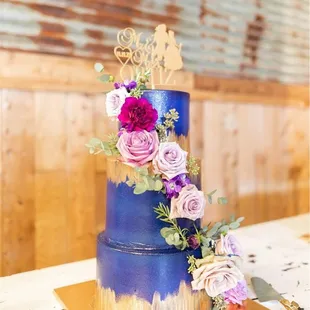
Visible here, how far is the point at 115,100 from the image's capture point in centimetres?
85

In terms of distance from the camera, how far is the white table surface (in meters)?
0.99

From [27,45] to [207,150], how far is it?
107cm

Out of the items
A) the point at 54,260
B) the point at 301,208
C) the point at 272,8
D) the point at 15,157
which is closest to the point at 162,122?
the point at 15,157

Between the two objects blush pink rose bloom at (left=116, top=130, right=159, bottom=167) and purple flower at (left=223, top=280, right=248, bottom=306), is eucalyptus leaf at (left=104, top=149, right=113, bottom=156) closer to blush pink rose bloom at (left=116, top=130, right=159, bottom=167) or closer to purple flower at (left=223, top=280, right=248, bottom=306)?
blush pink rose bloom at (left=116, top=130, right=159, bottom=167)

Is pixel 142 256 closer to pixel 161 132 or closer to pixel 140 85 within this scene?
pixel 161 132

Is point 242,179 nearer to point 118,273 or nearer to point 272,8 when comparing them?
point 272,8

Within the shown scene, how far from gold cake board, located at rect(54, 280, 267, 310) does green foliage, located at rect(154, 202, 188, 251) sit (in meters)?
0.26

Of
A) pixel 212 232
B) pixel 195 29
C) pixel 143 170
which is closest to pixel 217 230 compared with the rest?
pixel 212 232

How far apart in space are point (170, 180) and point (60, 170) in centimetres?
104

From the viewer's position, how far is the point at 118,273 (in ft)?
2.76

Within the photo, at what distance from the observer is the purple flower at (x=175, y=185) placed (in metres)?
0.81

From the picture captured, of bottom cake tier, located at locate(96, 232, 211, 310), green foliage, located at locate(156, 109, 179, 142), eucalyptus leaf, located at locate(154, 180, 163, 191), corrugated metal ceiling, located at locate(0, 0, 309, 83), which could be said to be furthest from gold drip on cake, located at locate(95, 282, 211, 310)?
corrugated metal ceiling, located at locate(0, 0, 309, 83)

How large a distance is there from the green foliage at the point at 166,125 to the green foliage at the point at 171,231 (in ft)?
0.47

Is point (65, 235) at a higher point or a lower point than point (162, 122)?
lower
